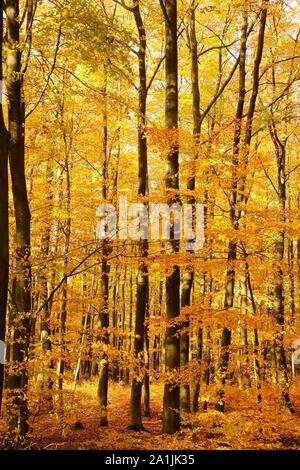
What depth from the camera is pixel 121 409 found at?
59.8ft

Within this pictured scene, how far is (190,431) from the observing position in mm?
7891

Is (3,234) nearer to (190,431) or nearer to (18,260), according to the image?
(18,260)

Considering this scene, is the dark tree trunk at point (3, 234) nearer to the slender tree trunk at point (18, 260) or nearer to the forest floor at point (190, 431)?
the slender tree trunk at point (18, 260)

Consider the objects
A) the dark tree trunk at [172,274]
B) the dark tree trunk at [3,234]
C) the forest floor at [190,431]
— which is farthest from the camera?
the dark tree trunk at [172,274]

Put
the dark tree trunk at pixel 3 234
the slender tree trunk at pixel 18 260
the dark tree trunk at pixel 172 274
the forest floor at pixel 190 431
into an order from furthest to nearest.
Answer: the dark tree trunk at pixel 172 274
the forest floor at pixel 190 431
the slender tree trunk at pixel 18 260
the dark tree trunk at pixel 3 234

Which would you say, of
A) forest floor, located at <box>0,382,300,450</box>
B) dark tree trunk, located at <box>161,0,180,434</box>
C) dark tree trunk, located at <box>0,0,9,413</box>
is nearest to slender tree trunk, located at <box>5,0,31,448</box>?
forest floor, located at <box>0,382,300,450</box>

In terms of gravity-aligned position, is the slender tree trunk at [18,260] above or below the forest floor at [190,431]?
above

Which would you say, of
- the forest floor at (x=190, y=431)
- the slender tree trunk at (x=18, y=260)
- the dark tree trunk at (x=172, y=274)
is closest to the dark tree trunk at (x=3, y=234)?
the slender tree trunk at (x=18, y=260)

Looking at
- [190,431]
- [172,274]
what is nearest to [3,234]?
[172,274]

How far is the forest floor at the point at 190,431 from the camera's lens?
7328 mm

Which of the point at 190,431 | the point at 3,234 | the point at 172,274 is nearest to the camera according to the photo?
the point at 3,234

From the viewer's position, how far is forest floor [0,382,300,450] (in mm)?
7328

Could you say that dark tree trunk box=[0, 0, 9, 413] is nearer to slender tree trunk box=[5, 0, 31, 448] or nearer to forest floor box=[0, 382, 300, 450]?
slender tree trunk box=[5, 0, 31, 448]

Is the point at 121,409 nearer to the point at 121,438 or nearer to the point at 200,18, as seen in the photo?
the point at 121,438
